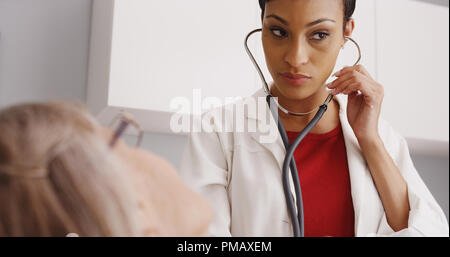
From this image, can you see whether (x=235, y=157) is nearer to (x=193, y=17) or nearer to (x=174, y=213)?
(x=174, y=213)

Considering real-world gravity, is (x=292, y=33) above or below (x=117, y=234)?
above

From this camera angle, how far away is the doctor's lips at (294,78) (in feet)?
2.42

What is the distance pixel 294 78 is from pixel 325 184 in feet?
0.54

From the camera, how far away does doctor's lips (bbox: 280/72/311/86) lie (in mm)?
736

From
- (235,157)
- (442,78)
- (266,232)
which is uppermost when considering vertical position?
(442,78)

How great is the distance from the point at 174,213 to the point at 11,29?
109 centimetres

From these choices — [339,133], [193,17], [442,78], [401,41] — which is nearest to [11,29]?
[193,17]

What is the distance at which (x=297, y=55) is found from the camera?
0.72m

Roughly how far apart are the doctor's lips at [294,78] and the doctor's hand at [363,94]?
0.06m

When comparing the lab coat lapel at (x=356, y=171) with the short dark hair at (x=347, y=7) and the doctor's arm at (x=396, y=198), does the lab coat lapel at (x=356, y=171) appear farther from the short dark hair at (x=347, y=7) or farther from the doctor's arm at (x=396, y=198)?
the short dark hair at (x=347, y=7)

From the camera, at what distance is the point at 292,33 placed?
72cm

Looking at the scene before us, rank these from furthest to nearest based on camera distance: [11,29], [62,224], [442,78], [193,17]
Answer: [442,78], [193,17], [11,29], [62,224]

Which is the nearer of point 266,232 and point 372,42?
point 266,232
